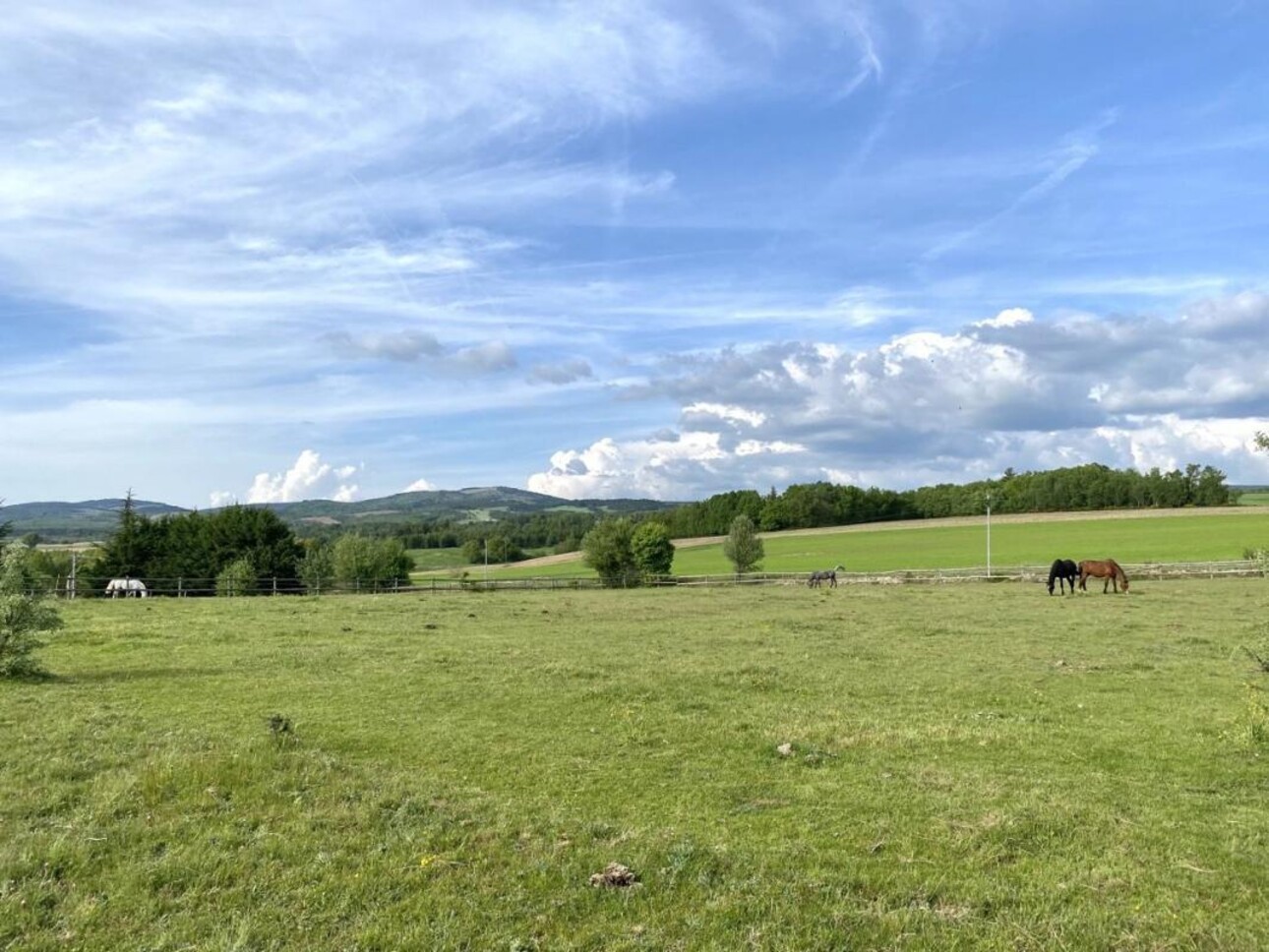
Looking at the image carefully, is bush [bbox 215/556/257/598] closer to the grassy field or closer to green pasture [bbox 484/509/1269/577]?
the grassy field

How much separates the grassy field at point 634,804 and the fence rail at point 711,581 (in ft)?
121

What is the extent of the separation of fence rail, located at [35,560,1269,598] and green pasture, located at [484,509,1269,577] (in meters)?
11.7

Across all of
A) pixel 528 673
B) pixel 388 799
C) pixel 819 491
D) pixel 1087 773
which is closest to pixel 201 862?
pixel 388 799

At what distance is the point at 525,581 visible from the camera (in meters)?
71.9

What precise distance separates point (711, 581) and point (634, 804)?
63.6 meters

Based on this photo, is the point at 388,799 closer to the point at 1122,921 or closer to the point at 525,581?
the point at 1122,921

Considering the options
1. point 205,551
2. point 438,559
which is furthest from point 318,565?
point 438,559

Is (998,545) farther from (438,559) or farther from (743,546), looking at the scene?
(438,559)

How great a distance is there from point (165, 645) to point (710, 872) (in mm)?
19349

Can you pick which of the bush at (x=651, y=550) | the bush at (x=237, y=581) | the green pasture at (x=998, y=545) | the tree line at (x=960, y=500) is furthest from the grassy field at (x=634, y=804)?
the tree line at (x=960, y=500)

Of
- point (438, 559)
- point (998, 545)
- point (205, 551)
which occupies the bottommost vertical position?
point (438, 559)

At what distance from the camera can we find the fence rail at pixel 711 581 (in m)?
51.9

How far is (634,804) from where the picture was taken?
8461 millimetres

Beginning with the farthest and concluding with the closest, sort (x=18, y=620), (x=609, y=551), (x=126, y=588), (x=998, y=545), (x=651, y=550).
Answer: (x=998, y=545) → (x=651, y=550) → (x=609, y=551) → (x=126, y=588) → (x=18, y=620)
